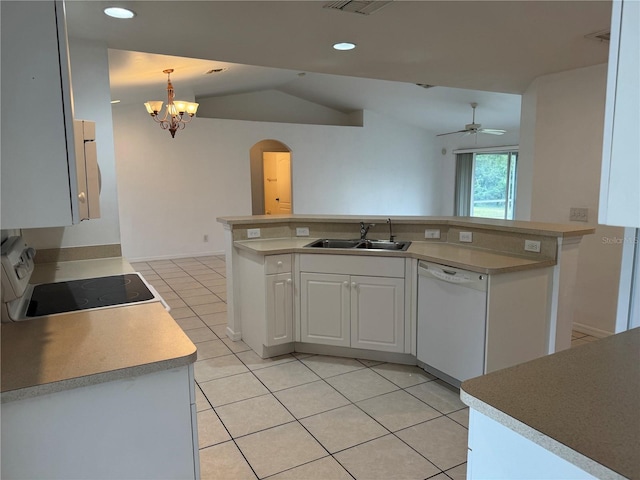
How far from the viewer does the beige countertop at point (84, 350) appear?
1.21 metres

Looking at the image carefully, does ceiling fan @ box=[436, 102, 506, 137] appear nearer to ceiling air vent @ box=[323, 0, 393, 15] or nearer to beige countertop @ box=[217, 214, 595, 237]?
beige countertop @ box=[217, 214, 595, 237]

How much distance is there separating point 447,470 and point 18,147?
7.06ft

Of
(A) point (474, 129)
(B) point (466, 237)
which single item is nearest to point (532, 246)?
(B) point (466, 237)

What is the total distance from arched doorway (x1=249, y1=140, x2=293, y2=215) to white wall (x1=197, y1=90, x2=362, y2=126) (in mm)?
1047

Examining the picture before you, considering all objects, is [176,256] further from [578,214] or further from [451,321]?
[578,214]

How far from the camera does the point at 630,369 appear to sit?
3.81ft

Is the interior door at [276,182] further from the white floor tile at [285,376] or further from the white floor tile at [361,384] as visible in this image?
the white floor tile at [361,384]

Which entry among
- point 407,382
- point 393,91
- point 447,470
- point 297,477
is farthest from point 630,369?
point 393,91

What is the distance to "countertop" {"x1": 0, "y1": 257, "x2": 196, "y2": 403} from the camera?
3.97 ft

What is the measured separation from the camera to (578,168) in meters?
3.89

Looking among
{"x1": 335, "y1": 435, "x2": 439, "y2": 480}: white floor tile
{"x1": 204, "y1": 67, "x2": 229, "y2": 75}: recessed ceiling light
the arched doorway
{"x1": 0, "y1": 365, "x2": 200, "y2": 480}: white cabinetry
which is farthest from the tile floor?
the arched doorway

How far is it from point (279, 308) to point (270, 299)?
0.11 m

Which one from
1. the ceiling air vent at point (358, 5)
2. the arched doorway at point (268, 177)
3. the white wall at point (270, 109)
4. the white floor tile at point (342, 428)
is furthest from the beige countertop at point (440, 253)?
the arched doorway at point (268, 177)

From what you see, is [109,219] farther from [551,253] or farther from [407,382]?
[551,253]
